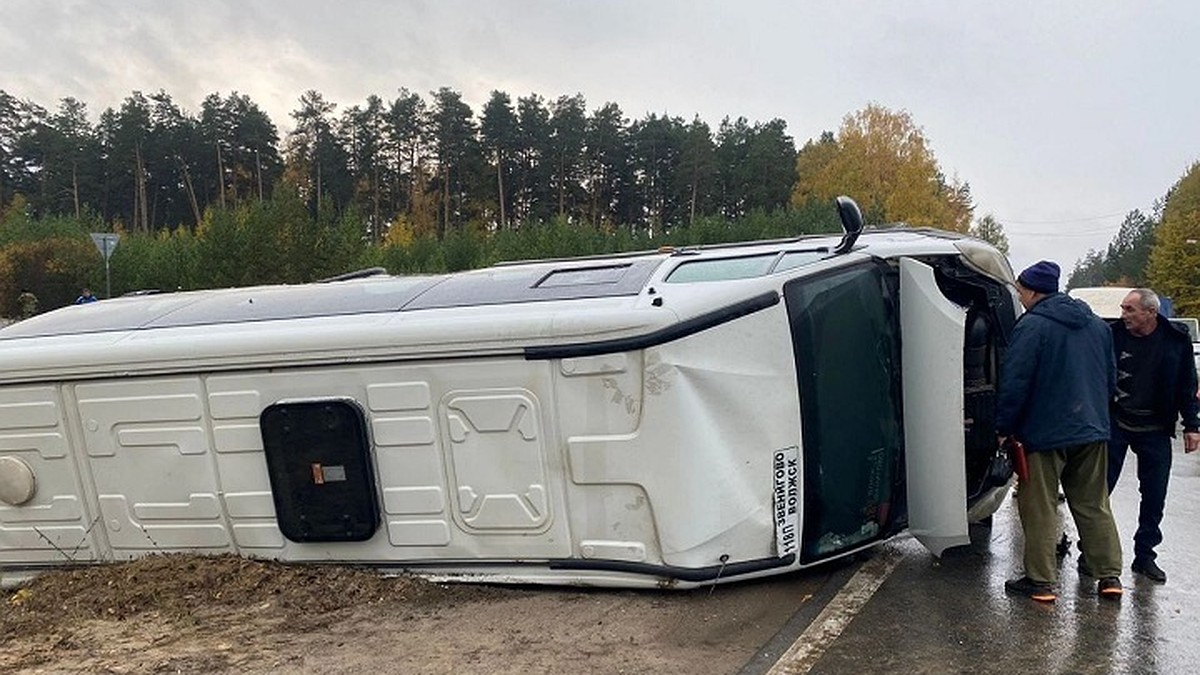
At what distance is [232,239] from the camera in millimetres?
27047

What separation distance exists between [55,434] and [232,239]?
2340cm

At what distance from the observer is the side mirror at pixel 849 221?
16.9 feet

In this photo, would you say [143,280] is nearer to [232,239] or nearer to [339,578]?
[232,239]

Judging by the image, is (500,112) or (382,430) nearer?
(382,430)

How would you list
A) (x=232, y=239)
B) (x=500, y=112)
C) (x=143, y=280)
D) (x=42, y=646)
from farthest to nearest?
1. (x=500, y=112)
2. (x=143, y=280)
3. (x=232, y=239)
4. (x=42, y=646)

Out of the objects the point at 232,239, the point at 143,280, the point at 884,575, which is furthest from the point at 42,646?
the point at 143,280

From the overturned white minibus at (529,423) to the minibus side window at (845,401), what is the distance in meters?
0.01

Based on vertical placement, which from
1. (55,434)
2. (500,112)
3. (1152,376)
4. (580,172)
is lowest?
(1152,376)

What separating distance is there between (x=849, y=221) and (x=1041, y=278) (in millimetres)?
1036

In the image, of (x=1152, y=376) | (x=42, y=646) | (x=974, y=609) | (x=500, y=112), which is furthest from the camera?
(x=500, y=112)

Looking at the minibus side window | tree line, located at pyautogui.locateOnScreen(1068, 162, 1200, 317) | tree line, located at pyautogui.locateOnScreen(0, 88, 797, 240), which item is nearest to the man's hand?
the minibus side window

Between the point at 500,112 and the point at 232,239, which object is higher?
the point at 500,112

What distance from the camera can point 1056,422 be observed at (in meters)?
4.61

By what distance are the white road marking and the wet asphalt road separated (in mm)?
32
